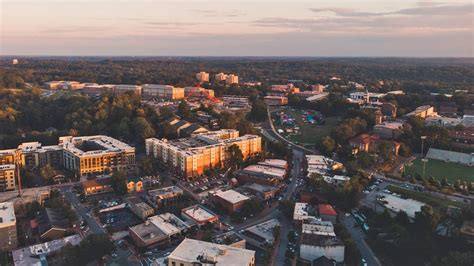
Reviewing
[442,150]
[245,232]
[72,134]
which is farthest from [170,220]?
[442,150]

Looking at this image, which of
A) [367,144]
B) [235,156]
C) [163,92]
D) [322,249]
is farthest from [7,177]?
[163,92]

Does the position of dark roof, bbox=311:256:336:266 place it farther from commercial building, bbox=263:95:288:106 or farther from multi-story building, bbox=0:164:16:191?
commercial building, bbox=263:95:288:106

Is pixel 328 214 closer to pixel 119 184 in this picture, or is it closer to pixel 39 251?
pixel 119 184

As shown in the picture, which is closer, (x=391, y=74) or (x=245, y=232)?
(x=245, y=232)

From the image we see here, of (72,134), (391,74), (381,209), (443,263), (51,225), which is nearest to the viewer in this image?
(443,263)

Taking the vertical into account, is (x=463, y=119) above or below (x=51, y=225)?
above

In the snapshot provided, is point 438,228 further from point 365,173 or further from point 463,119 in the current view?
point 463,119

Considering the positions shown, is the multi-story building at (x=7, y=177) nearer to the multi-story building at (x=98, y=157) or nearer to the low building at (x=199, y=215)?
the multi-story building at (x=98, y=157)
